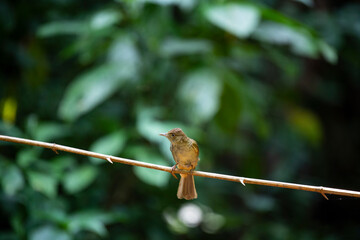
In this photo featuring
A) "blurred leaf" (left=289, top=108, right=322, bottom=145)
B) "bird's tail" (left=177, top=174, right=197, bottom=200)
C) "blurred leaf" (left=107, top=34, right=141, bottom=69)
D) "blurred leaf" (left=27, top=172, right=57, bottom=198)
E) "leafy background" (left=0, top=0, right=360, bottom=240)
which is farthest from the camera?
"blurred leaf" (left=289, top=108, right=322, bottom=145)

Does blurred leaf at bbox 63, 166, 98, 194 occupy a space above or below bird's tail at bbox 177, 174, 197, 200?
above

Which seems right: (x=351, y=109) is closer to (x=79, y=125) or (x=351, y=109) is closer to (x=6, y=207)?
(x=79, y=125)

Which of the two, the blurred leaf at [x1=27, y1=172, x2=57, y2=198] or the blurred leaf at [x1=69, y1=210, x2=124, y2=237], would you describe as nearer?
the blurred leaf at [x1=69, y1=210, x2=124, y2=237]

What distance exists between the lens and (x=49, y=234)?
270 centimetres

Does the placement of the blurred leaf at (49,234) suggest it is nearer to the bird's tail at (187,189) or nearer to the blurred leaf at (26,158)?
the blurred leaf at (26,158)

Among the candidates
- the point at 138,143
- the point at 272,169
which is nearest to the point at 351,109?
the point at 272,169

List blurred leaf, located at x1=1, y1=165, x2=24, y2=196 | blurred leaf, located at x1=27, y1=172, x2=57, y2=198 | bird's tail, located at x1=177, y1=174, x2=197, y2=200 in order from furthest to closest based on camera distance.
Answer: blurred leaf, located at x1=27, y1=172, x2=57, y2=198, blurred leaf, located at x1=1, y1=165, x2=24, y2=196, bird's tail, located at x1=177, y1=174, x2=197, y2=200

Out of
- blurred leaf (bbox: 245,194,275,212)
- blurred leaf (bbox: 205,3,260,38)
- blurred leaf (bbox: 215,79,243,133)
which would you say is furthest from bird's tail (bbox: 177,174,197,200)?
blurred leaf (bbox: 245,194,275,212)

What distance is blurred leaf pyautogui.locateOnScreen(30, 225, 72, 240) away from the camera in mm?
2676

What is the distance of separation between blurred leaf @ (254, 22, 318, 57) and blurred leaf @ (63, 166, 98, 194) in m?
1.71

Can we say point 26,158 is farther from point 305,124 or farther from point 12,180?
point 305,124

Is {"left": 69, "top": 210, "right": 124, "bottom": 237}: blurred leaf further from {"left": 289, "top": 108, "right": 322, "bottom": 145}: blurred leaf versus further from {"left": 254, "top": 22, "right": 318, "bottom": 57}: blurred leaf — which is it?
{"left": 289, "top": 108, "right": 322, "bottom": 145}: blurred leaf

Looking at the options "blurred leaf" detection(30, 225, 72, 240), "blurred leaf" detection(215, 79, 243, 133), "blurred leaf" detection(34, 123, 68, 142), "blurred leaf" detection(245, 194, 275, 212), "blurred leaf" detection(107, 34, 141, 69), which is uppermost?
"blurred leaf" detection(107, 34, 141, 69)

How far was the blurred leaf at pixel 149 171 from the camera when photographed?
8.85 feet
